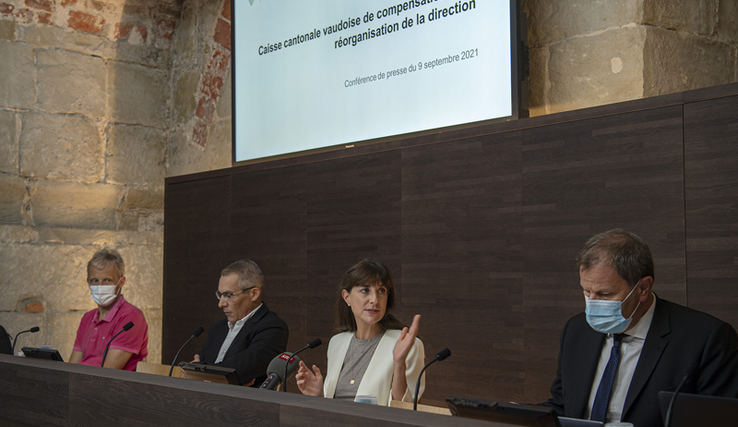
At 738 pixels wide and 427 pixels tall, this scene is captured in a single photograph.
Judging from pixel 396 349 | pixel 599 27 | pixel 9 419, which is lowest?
pixel 9 419

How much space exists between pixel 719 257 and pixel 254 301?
6.93 ft

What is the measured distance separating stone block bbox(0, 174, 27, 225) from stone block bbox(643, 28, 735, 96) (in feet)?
14.9

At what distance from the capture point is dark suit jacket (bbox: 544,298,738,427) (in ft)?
6.81

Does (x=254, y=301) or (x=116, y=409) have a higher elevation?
(x=254, y=301)

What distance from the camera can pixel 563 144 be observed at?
340cm

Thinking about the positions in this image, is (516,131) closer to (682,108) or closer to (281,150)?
(682,108)

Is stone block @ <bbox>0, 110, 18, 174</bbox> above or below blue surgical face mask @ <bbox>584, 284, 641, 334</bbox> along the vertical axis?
above

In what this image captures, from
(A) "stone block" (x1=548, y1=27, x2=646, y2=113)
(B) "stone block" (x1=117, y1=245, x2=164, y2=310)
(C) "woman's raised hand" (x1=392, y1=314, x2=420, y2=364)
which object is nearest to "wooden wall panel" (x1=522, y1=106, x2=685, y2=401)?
(A) "stone block" (x1=548, y1=27, x2=646, y2=113)

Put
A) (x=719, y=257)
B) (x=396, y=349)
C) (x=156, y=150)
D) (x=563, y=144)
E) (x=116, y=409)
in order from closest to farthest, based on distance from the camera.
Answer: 1. (x=116, y=409)
2. (x=396, y=349)
3. (x=719, y=257)
4. (x=563, y=144)
5. (x=156, y=150)

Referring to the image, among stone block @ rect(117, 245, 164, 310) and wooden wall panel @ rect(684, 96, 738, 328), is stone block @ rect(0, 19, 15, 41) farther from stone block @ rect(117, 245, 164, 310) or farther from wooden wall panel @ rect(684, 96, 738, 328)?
wooden wall panel @ rect(684, 96, 738, 328)

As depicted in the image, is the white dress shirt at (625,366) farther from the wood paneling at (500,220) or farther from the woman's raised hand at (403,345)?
the wood paneling at (500,220)

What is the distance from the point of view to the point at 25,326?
5531mm

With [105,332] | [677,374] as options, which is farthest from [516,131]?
[105,332]

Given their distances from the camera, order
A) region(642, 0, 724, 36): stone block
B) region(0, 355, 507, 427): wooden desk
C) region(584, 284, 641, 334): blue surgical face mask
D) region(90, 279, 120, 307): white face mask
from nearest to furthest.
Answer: region(0, 355, 507, 427): wooden desk < region(584, 284, 641, 334): blue surgical face mask < region(642, 0, 724, 36): stone block < region(90, 279, 120, 307): white face mask
